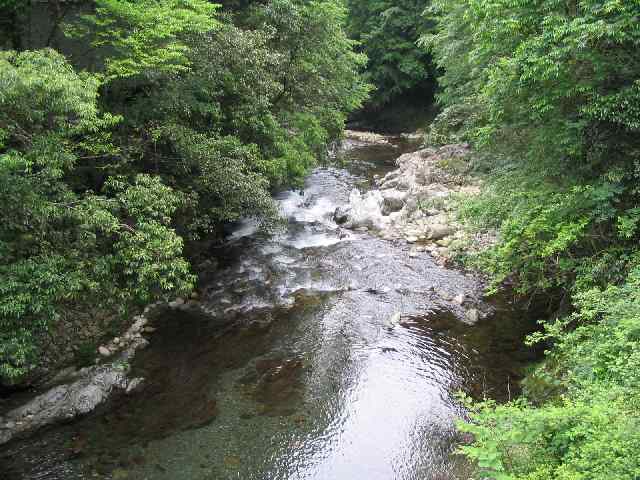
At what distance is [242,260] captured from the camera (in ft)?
48.5

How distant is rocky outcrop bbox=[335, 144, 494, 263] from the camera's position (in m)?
15.4

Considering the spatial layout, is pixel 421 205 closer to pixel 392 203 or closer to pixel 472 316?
pixel 392 203

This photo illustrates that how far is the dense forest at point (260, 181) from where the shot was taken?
5.51m

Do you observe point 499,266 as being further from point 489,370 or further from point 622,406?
point 622,406

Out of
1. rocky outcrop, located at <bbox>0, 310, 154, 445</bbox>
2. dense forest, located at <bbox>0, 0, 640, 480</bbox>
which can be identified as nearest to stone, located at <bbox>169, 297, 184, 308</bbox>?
dense forest, located at <bbox>0, 0, 640, 480</bbox>

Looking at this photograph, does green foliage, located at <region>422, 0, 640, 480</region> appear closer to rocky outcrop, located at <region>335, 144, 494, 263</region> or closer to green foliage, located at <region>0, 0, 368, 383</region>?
rocky outcrop, located at <region>335, 144, 494, 263</region>

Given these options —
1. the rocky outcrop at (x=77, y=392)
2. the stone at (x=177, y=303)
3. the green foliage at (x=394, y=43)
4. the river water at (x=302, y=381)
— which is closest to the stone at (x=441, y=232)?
the river water at (x=302, y=381)

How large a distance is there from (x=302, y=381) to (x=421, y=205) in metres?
9.87

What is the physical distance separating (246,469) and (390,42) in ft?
115

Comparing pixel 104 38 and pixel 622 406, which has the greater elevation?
pixel 104 38

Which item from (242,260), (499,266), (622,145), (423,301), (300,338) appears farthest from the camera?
(242,260)

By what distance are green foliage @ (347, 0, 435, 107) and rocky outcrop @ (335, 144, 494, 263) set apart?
46.6 feet

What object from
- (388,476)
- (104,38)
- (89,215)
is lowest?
(388,476)

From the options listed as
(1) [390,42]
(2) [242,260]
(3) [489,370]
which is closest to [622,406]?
(3) [489,370]
